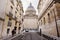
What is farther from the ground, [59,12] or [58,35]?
[59,12]

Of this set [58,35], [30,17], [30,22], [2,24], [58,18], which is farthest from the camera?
[30,17]

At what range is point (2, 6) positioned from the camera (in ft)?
32.2

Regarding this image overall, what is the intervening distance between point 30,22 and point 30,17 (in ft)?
13.4

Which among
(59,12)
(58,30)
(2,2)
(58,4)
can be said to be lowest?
(58,30)

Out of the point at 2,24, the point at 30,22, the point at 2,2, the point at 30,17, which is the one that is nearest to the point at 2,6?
the point at 2,2

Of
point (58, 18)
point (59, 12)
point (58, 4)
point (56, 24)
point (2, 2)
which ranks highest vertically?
point (2, 2)

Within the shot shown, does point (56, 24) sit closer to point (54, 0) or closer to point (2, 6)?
point (54, 0)

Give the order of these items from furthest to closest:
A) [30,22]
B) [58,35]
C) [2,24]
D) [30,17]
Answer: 1. [30,17]
2. [30,22]
3. [2,24]
4. [58,35]

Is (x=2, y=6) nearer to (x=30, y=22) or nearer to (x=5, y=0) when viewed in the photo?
(x=5, y=0)

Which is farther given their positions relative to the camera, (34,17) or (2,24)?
(34,17)

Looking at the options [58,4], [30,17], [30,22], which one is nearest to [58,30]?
[58,4]

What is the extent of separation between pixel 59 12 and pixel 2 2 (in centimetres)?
810

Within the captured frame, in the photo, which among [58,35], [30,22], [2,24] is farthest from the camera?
[30,22]

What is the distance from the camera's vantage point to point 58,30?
6.28 meters
